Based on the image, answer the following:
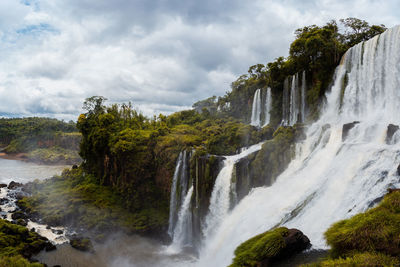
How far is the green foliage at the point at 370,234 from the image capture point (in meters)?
6.05

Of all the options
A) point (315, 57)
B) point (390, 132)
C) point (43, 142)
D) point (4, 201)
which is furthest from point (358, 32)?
point (43, 142)

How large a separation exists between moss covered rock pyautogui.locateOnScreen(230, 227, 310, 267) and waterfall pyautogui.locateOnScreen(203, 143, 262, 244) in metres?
9.72

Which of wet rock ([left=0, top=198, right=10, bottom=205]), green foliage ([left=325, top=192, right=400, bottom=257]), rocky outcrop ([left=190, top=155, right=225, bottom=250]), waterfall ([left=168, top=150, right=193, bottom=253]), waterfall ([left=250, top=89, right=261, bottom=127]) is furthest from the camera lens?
waterfall ([left=250, top=89, right=261, bottom=127])

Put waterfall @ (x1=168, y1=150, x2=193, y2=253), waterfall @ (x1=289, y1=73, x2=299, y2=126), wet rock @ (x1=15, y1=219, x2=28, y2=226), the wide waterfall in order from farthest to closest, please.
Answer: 1. waterfall @ (x1=289, y1=73, x2=299, y2=126)
2. wet rock @ (x1=15, y1=219, x2=28, y2=226)
3. waterfall @ (x1=168, y1=150, x2=193, y2=253)
4. the wide waterfall

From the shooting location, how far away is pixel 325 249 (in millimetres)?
8445

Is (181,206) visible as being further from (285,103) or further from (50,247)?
(285,103)

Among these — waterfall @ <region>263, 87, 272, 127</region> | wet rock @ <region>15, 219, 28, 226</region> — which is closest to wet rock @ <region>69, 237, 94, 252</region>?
wet rock @ <region>15, 219, 28, 226</region>

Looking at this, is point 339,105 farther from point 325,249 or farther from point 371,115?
point 325,249

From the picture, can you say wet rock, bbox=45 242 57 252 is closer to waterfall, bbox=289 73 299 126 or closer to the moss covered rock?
the moss covered rock

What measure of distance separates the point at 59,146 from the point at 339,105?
7014cm

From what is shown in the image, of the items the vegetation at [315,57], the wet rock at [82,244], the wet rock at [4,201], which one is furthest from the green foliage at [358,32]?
the wet rock at [4,201]

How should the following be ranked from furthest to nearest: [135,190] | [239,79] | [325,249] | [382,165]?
[239,79]
[135,190]
[382,165]
[325,249]

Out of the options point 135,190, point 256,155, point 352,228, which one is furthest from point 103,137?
point 352,228

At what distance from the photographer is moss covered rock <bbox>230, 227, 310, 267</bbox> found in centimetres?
801
